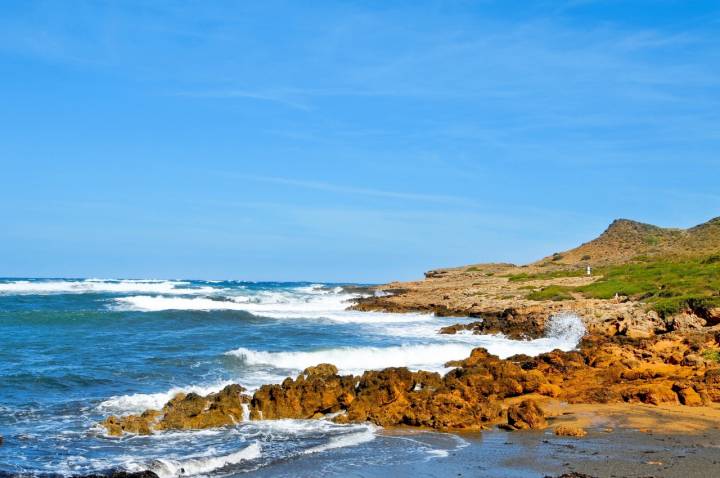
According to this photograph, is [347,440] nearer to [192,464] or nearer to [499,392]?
[192,464]

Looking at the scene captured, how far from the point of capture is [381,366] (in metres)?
24.1

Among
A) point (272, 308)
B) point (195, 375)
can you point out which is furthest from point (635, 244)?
point (195, 375)

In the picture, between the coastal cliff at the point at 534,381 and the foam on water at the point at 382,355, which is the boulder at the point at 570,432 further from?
the foam on water at the point at 382,355

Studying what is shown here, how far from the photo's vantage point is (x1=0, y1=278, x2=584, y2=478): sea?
12.3m

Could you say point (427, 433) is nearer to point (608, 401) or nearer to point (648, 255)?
point (608, 401)

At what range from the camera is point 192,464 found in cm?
1180

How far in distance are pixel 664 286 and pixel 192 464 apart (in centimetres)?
2544

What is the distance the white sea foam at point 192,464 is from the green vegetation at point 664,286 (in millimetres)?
17899

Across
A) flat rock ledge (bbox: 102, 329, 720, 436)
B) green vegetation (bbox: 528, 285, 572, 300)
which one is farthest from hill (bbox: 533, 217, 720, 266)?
flat rock ledge (bbox: 102, 329, 720, 436)

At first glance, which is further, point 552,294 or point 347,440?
point 552,294

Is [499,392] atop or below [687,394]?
below

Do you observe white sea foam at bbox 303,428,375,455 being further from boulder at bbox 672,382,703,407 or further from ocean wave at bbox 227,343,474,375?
ocean wave at bbox 227,343,474,375

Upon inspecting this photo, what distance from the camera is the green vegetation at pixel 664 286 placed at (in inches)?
998

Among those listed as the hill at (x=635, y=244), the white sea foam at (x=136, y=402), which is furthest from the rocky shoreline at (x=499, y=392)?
the hill at (x=635, y=244)
